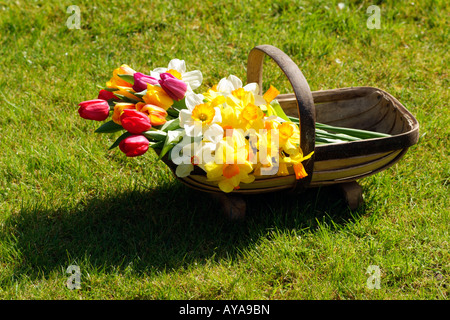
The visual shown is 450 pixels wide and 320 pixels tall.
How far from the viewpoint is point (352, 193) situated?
2.29 m

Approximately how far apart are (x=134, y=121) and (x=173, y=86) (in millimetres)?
227

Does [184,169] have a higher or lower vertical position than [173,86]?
lower

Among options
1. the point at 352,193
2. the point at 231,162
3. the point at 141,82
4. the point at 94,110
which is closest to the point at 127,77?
the point at 141,82

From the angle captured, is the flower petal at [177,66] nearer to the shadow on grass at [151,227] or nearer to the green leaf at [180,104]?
the green leaf at [180,104]

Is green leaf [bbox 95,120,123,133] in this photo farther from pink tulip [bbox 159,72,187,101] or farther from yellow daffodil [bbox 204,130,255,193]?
yellow daffodil [bbox 204,130,255,193]

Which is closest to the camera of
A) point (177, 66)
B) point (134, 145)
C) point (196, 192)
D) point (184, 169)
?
point (134, 145)

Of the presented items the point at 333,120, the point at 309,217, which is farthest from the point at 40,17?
the point at 309,217

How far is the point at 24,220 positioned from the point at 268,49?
125 cm

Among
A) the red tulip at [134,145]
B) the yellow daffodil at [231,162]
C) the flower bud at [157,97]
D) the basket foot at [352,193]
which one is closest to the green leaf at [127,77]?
the flower bud at [157,97]

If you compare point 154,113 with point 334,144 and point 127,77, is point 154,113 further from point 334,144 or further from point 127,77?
point 334,144

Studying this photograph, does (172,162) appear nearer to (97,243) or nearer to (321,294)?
(97,243)

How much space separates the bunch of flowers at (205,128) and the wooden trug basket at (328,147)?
0.08m

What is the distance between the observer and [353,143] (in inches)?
81.8

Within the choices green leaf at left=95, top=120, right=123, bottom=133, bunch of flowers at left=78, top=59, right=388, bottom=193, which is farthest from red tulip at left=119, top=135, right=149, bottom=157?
green leaf at left=95, top=120, right=123, bottom=133
